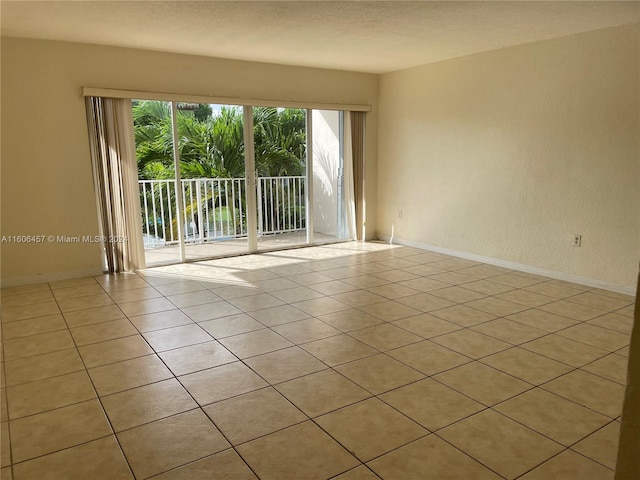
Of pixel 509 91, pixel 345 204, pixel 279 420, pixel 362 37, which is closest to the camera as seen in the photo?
pixel 279 420

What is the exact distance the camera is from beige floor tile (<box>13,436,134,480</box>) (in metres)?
1.79

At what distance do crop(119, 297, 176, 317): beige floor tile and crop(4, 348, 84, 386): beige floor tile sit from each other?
0.77m

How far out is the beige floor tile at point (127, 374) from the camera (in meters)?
2.49

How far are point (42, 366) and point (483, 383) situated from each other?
8.46 ft

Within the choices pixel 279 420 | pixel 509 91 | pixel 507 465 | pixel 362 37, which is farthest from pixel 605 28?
pixel 279 420

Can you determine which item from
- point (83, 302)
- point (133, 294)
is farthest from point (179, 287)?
point (83, 302)

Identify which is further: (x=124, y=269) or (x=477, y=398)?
(x=124, y=269)

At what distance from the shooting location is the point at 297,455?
1.91 m

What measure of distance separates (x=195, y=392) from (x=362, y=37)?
345 centimetres

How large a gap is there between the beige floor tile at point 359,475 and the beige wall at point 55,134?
3988 mm

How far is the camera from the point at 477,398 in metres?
2.35

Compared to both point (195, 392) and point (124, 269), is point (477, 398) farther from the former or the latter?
point (124, 269)

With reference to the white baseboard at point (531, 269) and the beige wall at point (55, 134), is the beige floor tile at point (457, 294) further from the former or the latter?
the beige wall at point (55, 134)

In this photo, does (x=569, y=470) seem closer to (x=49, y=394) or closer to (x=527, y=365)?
(x=527, y=365)
